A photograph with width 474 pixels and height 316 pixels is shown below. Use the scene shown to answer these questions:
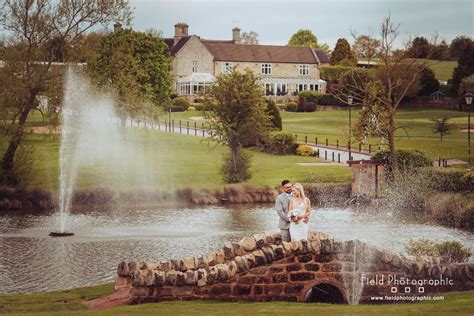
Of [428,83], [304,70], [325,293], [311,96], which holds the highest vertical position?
[304,70]

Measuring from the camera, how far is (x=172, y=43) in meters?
92.6

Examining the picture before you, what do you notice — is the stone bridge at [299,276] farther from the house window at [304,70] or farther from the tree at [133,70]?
the house window at [304,70]

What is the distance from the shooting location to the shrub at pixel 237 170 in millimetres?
45969

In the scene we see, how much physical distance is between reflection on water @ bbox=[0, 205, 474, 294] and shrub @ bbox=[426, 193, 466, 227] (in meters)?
1.78

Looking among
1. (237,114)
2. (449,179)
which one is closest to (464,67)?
(237,114)

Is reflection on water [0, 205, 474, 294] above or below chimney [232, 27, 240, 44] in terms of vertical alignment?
below

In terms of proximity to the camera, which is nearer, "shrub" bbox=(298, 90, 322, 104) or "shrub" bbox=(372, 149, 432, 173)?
"shrub" bbox=(372, 149, 432, 173)

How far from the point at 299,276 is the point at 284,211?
7.28 feet

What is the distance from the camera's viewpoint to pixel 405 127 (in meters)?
50.2

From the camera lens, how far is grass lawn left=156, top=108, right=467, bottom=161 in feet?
166

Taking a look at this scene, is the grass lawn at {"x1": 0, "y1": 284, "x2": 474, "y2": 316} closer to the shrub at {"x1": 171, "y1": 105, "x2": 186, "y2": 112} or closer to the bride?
the bride

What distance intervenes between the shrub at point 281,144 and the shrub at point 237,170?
7.25 m

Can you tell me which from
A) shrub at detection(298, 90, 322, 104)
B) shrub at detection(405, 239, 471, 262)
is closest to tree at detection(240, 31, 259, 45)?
shrub at detection(298, 90, 322, 104)

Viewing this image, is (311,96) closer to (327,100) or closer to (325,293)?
(327,100)
